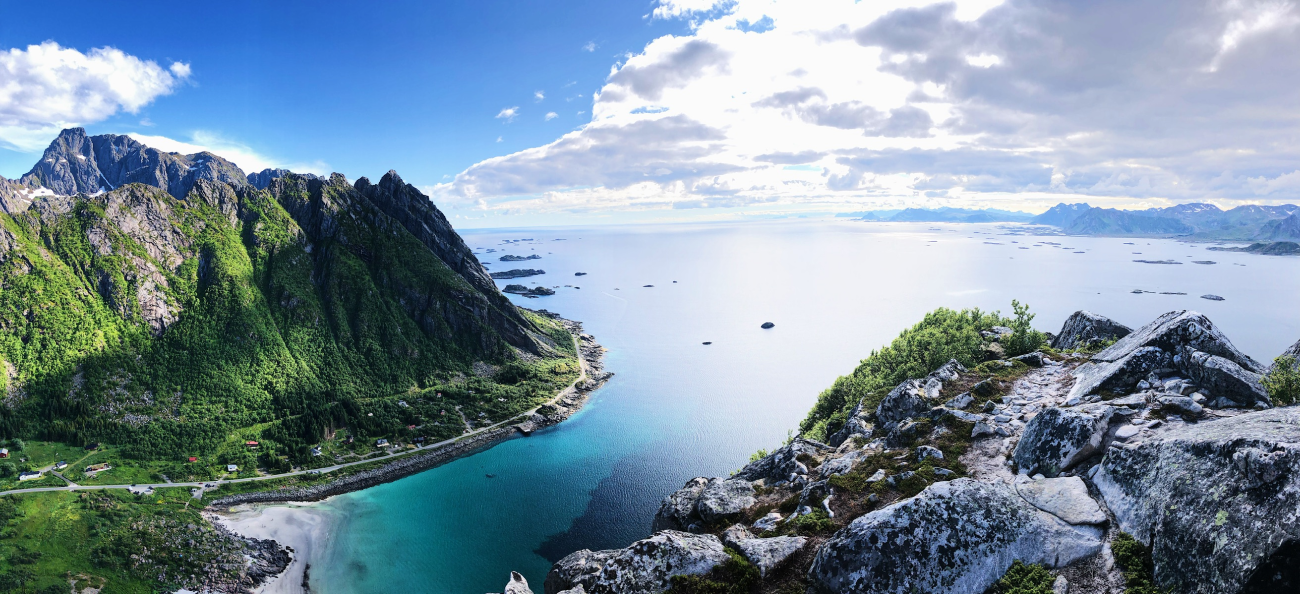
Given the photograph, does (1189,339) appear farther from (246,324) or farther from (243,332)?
(246,324)

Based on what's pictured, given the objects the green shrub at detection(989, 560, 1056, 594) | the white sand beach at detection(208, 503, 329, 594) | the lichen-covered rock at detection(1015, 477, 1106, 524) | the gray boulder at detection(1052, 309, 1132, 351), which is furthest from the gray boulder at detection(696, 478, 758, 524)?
the white sand beach at detection(208, 503, 329, 594)

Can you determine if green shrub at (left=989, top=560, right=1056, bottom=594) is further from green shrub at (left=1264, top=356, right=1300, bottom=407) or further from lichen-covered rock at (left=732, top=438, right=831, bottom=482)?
green shrub at (left=1264, top=356, right=1300, bottom=407)

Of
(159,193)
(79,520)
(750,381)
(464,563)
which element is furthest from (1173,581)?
(159,193)

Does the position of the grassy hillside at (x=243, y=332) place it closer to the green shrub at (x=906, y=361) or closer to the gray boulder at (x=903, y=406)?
the green shrub at (x=906, y=361)

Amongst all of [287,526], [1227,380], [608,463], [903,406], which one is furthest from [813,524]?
[287,526]

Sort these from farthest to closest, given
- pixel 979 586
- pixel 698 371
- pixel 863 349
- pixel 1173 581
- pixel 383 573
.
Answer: pixel 863 349 → pixel 698 371 → pixel 383 573 → pixel 979 586 → pixel 1173 581

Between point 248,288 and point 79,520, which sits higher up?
point 248,288

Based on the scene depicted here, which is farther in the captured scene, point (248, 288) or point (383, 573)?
point (248, 288)

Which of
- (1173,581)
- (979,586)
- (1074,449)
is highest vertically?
(1074,449)

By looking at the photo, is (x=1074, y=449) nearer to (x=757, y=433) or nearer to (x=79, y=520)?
(x=757, y=433)
